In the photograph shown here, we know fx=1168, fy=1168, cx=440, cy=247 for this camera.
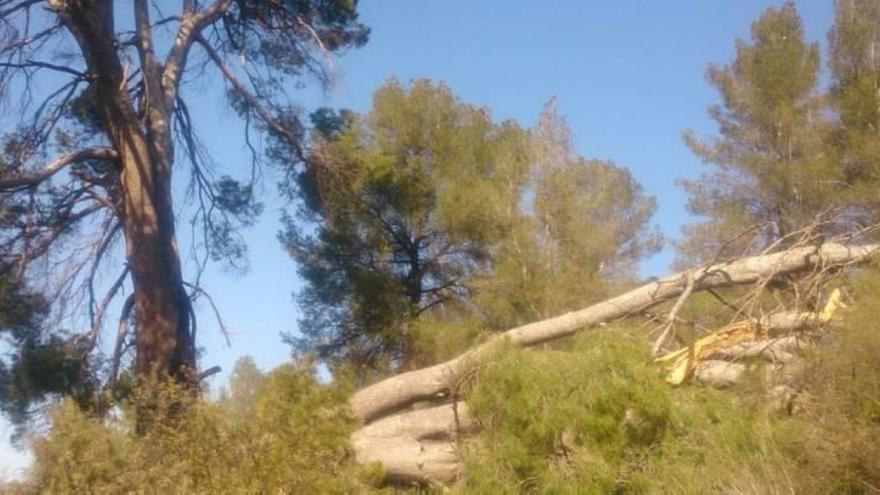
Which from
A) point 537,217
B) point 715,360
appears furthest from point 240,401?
point 537,217

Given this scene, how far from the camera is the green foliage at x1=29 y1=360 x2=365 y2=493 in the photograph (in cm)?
1016

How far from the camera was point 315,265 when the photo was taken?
70.4 ft

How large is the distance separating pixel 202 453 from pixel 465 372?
3416mm

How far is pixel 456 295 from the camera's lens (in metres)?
22.0

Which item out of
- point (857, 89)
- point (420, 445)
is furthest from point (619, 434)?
point (857, 89)

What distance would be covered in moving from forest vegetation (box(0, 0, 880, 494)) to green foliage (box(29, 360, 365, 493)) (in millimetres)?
28

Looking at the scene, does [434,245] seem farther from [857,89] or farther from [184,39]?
[857,89]

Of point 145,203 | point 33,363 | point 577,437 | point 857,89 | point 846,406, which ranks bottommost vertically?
point 846,406

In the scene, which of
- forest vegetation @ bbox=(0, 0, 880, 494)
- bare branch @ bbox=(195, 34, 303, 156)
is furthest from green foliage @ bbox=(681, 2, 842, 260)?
bare branch @ bbox=(195, 34, 303, 156)

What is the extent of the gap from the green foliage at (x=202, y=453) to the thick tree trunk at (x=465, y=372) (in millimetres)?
1433

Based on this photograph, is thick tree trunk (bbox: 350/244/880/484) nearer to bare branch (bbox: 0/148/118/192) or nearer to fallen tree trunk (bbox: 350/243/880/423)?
fallen tree trunk (bbox: 350/243/880/423)

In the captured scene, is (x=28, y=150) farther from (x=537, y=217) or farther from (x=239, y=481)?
(x=537, y=217)

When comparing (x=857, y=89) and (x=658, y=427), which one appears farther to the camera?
(x=857, y=89)

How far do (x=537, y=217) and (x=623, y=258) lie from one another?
3.08 meters
